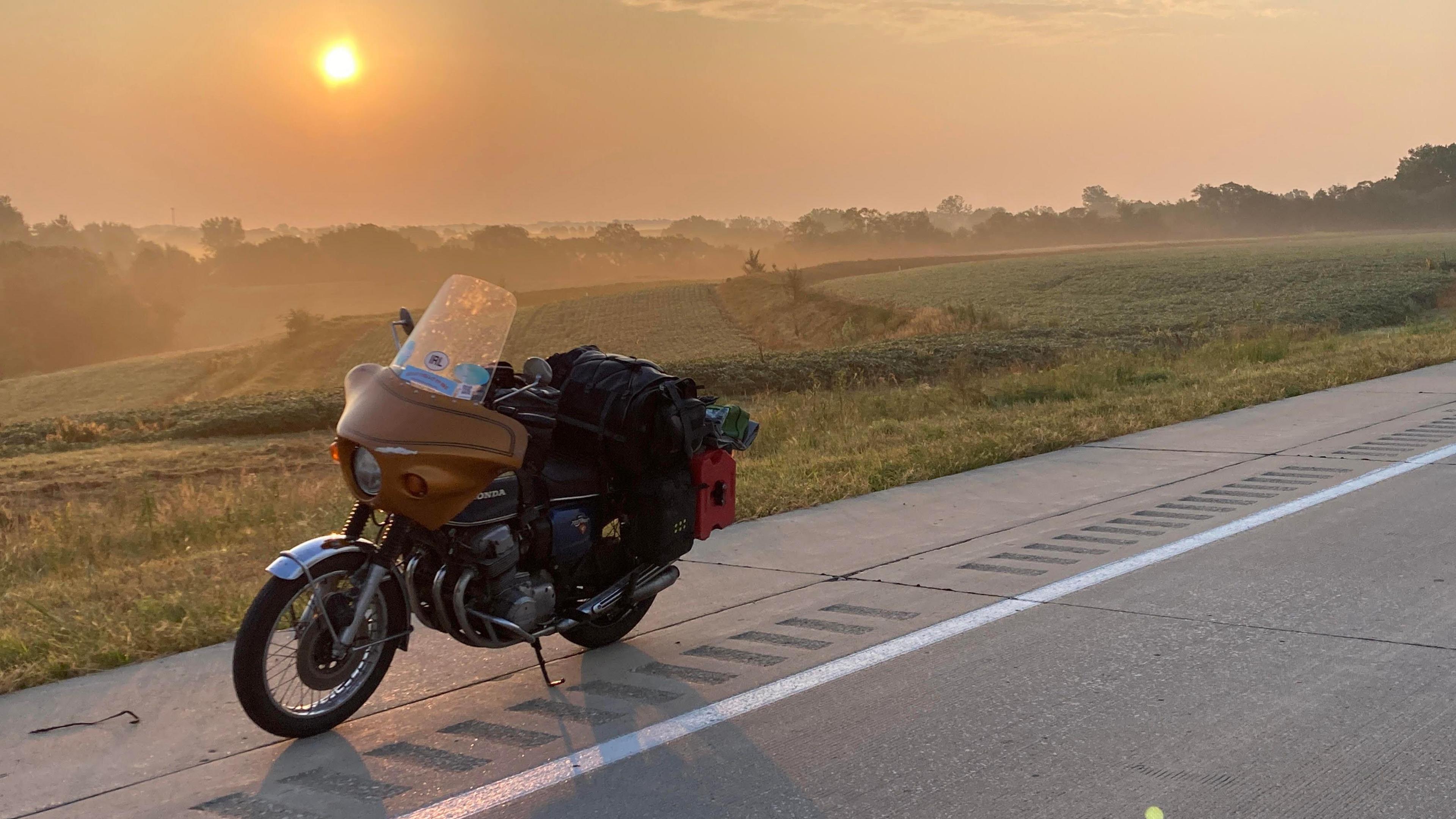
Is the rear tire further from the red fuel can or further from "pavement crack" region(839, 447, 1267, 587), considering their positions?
"pavement crack" region(839, 447, 1267, 587)

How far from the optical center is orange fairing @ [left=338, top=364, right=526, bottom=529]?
167 inches

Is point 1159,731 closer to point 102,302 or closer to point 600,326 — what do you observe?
point 600,326

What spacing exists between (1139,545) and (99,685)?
550 cm

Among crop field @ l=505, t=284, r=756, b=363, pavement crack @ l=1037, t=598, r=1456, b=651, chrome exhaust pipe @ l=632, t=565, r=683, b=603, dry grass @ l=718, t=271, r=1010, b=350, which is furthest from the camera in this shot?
crop field @ l=505, t=284, r=756, b=363

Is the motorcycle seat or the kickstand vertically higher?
the motorcycle seat

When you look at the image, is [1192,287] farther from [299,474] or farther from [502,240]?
[502,240]

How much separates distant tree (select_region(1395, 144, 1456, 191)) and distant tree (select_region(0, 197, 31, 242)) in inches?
7261

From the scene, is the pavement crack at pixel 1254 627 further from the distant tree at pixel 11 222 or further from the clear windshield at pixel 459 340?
the distant tree at pixel 11 222

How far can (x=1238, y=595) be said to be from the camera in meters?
6.06

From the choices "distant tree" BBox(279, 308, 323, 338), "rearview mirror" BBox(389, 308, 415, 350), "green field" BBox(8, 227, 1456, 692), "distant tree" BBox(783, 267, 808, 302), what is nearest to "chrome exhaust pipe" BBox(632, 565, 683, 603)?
"rearview mirror" BBox(389, 308, 415, 350)

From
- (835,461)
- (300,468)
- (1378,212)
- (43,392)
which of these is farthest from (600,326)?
(1378,212)

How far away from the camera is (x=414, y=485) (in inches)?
167

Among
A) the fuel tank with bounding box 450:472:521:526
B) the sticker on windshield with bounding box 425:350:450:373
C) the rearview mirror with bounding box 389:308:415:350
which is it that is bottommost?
the fuel tank with bounding box 450:472:521:526

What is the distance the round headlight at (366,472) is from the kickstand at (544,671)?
0.88m
